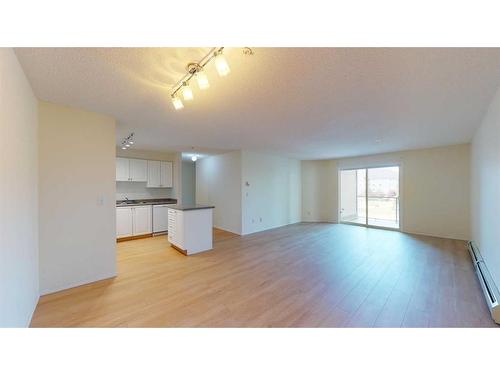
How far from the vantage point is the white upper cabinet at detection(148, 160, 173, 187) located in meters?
5.75

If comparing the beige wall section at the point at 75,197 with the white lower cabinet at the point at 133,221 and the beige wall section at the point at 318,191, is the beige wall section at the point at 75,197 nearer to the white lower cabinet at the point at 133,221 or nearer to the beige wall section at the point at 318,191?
the white lower cabinet at the point at 133,221

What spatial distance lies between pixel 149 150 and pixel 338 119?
16.1ft

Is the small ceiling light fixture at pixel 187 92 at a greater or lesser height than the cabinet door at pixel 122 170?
greater

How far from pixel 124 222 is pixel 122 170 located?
4.31 feet

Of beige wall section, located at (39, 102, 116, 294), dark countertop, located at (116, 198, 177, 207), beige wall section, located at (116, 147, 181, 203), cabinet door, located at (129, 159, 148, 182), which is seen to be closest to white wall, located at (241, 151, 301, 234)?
beige wall section, located at (116, 147, 181, 203)

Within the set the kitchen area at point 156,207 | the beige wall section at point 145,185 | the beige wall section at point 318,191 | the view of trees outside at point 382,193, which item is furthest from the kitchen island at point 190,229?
the view of trees outside at point 382,193

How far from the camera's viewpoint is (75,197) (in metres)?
2.67

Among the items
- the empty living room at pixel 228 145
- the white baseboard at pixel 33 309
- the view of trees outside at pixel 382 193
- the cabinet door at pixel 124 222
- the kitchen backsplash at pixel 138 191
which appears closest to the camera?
the empty living room at pixel 228 145

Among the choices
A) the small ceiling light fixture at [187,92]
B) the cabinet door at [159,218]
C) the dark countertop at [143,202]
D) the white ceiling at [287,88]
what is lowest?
the cabinet door at [159,218]

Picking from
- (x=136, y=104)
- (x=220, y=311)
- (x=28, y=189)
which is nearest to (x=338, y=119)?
(x=136, y=104)

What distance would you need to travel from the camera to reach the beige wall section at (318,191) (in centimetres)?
732

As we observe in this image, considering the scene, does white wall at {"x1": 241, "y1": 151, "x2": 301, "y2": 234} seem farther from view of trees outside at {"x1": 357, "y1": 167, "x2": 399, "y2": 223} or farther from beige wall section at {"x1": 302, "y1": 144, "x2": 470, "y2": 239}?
beige wall section at {"x1": 302, "y1": 144, "x2": 470, "y2": 239}

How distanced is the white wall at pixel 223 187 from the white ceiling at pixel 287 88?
7.63 feet
